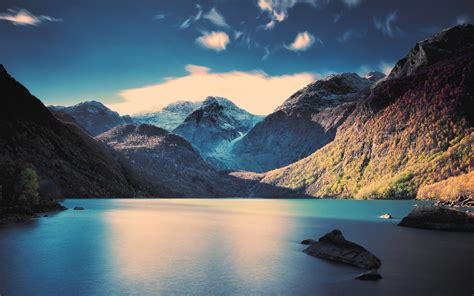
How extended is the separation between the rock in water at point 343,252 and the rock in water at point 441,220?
1214 inches

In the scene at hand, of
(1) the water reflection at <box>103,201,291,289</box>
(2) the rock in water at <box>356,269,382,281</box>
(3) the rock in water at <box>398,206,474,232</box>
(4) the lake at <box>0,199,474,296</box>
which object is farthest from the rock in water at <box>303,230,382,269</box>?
(3) the rock in water at <box>398,206,474,232</box>

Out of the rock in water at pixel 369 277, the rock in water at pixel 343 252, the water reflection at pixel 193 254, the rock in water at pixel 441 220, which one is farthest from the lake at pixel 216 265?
→ the rock in water at pixel 441 220

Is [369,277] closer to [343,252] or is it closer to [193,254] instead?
[343,252]

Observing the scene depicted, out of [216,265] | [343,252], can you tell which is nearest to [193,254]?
[216,265]

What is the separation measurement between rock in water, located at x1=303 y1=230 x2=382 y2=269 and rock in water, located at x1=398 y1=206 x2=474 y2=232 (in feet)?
101

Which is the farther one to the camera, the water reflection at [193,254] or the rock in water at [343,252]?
the rock in water at [343,252]

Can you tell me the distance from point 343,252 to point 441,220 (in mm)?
34803

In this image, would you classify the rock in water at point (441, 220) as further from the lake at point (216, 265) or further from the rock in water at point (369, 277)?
the rock in water at point (369, 277)

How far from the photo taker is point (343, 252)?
125ft

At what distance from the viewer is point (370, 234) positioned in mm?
61406

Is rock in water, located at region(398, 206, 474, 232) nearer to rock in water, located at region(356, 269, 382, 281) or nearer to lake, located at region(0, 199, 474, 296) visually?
lake, located at region(0, 199, 474, 296)

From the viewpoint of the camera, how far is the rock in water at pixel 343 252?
35800 millimetres

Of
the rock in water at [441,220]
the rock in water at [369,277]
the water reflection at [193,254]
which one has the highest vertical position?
the rock in water at [441,220]

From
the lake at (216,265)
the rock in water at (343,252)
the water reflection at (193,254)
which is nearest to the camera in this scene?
the lake at (216,265)
